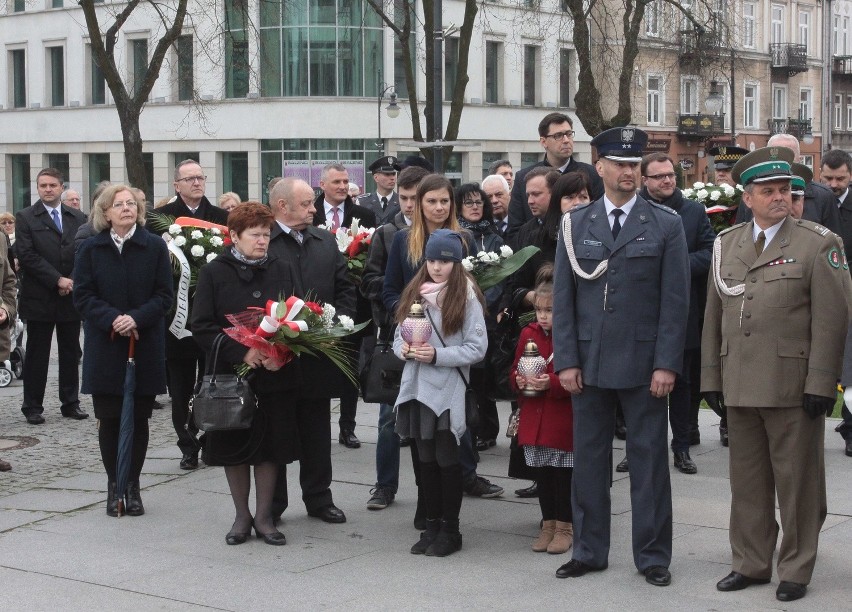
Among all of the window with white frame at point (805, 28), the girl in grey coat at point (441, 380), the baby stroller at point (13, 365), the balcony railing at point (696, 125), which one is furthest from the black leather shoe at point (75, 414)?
the window with white frame at point (805, 28)

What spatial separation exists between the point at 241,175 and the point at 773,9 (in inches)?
1282

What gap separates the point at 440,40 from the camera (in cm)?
1880

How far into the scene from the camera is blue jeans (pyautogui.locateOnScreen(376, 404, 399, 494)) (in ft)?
28.3

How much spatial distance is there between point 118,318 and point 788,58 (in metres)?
62.4

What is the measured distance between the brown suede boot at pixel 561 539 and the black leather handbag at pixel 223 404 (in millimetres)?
1815

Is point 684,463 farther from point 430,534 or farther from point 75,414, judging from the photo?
point 75,414

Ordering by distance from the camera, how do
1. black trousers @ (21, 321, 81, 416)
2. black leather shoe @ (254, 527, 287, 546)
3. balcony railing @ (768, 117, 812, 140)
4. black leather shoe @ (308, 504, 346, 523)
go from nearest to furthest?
black leather shoe @ (254, 527, 287, 546), black leather shoe @ (308, 504, 346, 523), black trousers @ (21, 321, 81, 416), balcony railing @ (768, 117, 812, 140)

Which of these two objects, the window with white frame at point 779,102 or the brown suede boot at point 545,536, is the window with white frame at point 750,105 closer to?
the window with white frame at point 779,102

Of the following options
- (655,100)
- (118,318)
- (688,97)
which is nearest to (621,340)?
(118,318)

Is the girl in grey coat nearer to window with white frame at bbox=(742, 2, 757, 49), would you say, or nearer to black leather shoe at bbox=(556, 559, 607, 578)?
black leather shoe at bbox=(556, 559, 607, 578)

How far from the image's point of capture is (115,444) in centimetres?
870

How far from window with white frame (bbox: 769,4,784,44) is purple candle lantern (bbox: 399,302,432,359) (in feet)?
206

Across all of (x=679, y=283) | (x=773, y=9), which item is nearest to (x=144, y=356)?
(x=679, y=283)

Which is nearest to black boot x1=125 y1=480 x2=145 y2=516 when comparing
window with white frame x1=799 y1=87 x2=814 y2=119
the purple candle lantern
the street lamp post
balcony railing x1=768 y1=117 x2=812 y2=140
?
the purple candle lantern
